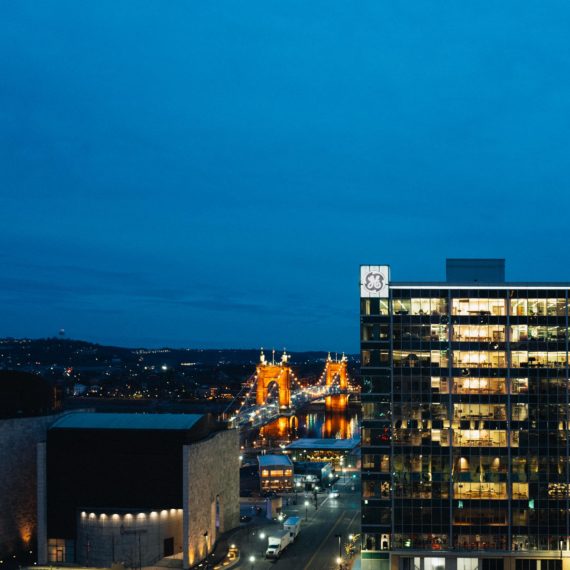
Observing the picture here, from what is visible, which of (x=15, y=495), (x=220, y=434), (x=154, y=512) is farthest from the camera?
(x=220, y=434)

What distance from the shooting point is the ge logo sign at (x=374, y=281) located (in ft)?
233

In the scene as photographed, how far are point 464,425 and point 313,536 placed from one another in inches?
773

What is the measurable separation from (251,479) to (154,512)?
53664 millimetres

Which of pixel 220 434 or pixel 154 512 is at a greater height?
pixel 220 434

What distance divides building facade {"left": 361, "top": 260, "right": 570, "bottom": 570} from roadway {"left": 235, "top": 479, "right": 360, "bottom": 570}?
15.7 ft

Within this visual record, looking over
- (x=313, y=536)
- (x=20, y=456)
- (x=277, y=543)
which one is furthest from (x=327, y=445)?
(x=20, y=456)

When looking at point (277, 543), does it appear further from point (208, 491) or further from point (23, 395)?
point (23, 395)

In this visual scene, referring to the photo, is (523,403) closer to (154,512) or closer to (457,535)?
(457,535)

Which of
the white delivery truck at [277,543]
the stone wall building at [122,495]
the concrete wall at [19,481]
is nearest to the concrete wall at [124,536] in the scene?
the stone wall building at [122,495]

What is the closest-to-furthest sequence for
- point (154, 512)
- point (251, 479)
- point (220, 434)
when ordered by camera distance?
point (154, 512)
point (220, 434)
point (251, 479)

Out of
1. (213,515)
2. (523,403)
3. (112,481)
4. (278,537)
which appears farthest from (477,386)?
(112,481)

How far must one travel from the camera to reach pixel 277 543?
69.6 meters

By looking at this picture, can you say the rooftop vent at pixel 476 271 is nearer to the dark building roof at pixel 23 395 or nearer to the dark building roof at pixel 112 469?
the dark building roof at pixel 112 469

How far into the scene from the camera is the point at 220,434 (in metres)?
77.1
